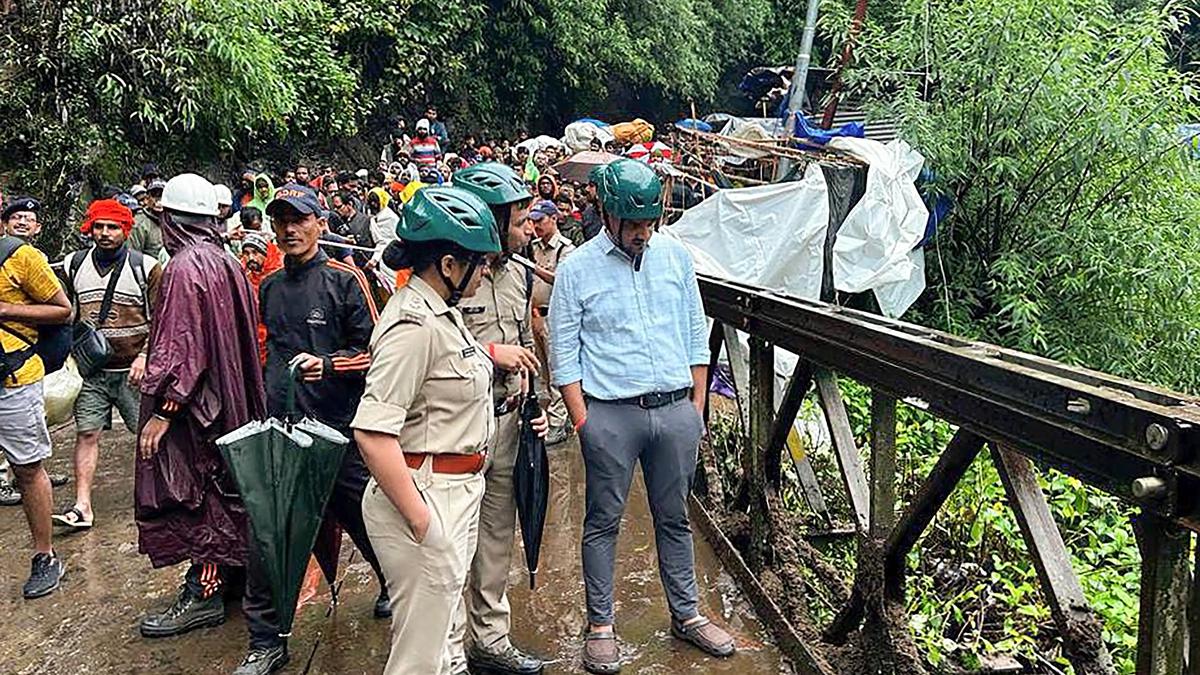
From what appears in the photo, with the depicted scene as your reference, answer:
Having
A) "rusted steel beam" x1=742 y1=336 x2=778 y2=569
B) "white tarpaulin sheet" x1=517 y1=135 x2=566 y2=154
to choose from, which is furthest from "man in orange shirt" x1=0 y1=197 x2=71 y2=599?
"white tarpaulin sheet" x1=517 y1=135 x2=566 y2=154

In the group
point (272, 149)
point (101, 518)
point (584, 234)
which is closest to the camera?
point (101, 518)

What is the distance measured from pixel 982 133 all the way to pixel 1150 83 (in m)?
1.43

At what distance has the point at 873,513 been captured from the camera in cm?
317

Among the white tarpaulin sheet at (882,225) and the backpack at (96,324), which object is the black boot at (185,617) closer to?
the backpack at (96,324)

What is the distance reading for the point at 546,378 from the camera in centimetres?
606

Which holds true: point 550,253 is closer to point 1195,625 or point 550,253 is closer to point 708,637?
point 708,637

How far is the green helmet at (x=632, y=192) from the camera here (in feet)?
11.0

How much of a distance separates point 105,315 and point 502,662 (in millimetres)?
2976

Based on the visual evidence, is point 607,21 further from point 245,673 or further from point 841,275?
point 245,673

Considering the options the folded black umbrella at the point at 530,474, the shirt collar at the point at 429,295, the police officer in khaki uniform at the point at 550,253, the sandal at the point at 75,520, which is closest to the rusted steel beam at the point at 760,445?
the folded black umbrella at the point at 530,474

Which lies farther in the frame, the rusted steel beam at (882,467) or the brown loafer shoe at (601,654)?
the brown loafer shoe at (601,654)

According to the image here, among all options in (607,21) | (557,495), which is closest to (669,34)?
(607,21)

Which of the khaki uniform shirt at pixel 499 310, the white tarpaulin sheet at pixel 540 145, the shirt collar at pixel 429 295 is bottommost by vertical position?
the white tarpaulin sheet at pixel 540 145

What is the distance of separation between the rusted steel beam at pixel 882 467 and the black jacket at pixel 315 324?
6.17 ft
